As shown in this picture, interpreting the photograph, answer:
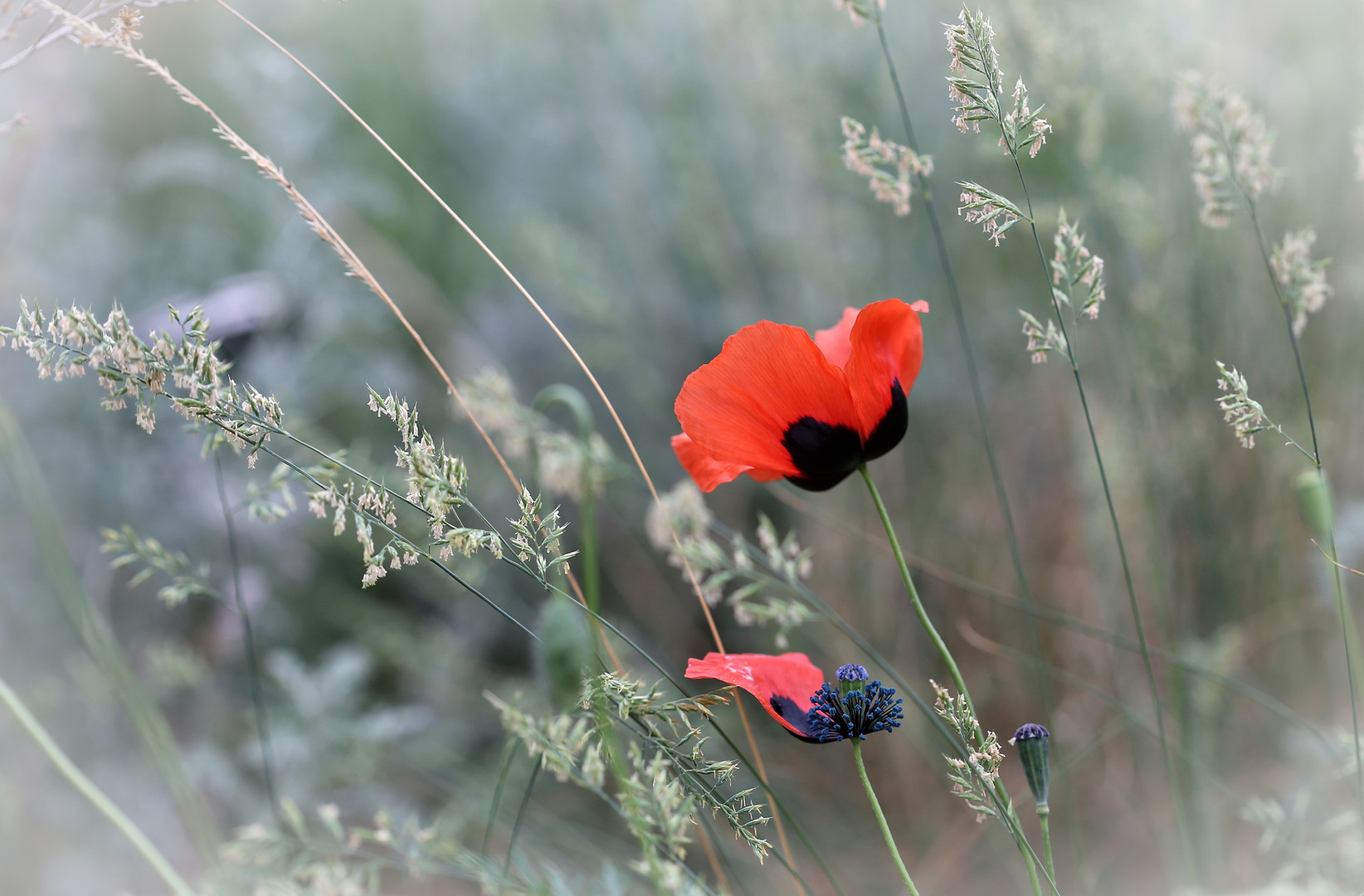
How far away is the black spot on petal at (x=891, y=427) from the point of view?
1.82 feet

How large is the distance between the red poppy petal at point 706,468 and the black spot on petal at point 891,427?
6 cm

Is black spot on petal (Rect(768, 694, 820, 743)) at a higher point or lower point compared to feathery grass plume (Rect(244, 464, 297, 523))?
lower

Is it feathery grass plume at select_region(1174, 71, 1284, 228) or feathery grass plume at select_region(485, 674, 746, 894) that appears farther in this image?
feathery grass plume at select_region(1174, 71, 1284, 228)

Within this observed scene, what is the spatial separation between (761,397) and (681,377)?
1250mm

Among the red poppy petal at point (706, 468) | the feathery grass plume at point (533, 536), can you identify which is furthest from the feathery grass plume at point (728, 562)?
the feathery grass plume at point (533, 536)

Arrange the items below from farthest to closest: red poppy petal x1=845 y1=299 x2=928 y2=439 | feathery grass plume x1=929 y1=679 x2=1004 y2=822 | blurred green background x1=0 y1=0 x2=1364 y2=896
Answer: blurred green background x1=0 y1=0 x2=1364 y2=896, red poppy petal x1=845 y1=299 x2=928 y2=439, feathery grass plume x1=929 y1=679 x2=1004 y2=822

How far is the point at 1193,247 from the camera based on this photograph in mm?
1341

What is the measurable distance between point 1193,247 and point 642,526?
1.03 m

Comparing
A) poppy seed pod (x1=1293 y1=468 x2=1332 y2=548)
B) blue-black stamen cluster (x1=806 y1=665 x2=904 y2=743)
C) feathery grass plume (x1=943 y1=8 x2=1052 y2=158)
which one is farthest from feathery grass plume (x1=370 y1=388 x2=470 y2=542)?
poppy seed pod (x1=1293 y1=468 x2=1332 y2=548)

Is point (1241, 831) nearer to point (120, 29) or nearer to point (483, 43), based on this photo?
point (120, 29)

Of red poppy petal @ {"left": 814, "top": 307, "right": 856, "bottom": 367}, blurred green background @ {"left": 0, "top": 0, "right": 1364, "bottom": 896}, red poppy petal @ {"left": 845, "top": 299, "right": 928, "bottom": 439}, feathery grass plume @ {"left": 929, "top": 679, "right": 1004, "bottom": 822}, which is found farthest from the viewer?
blurred green background @ {"left": 0, "top": 0, "right": 1364, "bottom": 896}

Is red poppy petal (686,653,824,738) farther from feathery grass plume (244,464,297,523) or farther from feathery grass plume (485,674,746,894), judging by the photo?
feathery grass plume (244,464,297,523)

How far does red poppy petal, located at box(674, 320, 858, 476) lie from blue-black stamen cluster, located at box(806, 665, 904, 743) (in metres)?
0.13

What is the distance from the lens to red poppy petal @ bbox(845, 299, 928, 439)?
53cm
